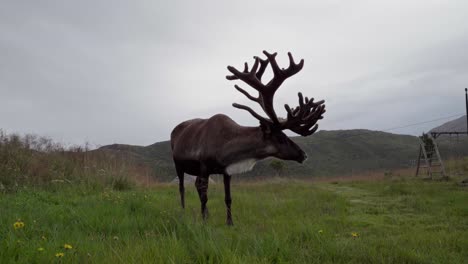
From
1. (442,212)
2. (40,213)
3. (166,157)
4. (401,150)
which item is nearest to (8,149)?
(40,213)

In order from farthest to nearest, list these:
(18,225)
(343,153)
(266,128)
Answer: (343,153)
(266,128)
(18,225)

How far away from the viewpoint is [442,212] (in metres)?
6.40

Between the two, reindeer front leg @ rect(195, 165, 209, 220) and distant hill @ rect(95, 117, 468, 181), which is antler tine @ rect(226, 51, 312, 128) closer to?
reindeer front leg @ rect(195, 165, 209, 220)

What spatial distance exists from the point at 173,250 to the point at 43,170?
751 centimetres

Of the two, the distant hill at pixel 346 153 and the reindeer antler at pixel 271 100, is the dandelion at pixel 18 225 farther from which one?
the distant hill at pixel 346 153

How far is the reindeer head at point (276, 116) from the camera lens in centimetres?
544

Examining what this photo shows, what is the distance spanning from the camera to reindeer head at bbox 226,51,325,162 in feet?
17.8

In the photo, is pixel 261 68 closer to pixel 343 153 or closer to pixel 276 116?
pixel 276 116

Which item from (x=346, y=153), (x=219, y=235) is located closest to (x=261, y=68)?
(x=219, y=235)

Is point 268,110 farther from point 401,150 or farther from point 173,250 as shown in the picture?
point 401,150

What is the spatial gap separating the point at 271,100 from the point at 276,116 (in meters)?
0.26

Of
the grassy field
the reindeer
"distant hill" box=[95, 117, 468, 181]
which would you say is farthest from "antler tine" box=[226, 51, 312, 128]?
"distant hill" box=[95, 117, 468, 181]

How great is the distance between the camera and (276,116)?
18.3 feet

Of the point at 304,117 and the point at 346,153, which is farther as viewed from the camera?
the point at 346,153
